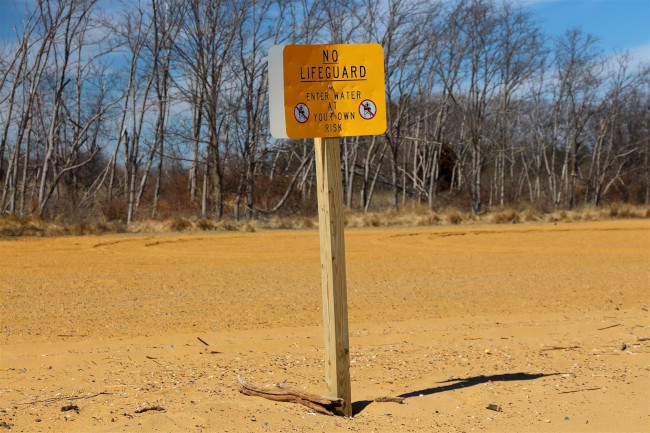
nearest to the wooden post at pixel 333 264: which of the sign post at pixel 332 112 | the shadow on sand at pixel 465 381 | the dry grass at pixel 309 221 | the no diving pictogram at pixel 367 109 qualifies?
the sign post at pixel 332 112

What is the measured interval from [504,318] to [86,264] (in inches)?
307

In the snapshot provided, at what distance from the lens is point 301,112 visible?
5.16 meters

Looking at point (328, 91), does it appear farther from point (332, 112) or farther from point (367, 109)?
point (367, 109)

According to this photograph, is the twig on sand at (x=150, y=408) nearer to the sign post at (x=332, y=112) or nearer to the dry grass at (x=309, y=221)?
the sign post at (x=332, y=112)

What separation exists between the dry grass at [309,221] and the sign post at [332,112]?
1418 cm

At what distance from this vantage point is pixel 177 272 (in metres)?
12.9

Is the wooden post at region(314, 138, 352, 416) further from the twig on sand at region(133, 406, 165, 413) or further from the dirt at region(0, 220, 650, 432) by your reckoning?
the twig on sand at region(133, 406, 165, 413)

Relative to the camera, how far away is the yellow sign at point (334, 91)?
16.9 ft

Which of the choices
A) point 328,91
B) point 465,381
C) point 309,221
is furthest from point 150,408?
point 309,221

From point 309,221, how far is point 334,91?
16.3m

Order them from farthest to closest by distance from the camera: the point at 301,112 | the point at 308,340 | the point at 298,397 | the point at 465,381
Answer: the point at 308,340 < the point at 465,381 < the point at 298,397 < the point at 301,112

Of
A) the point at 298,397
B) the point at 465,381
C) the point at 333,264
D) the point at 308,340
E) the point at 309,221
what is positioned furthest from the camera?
the point at 309,221

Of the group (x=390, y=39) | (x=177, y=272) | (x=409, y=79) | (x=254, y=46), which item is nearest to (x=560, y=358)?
(x=177, y=272)

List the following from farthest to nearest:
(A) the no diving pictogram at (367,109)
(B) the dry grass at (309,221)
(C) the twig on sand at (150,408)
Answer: (B) the dry grass at (309,221) → (A) the no diving pictogram at (367,109) → (C) the twig on sand at (150,408)
